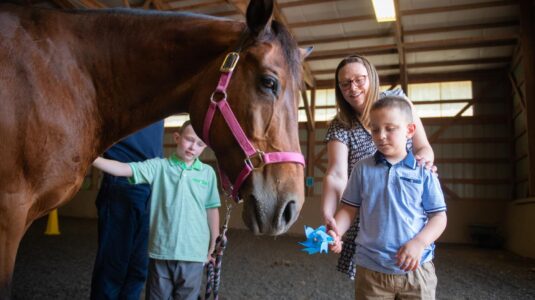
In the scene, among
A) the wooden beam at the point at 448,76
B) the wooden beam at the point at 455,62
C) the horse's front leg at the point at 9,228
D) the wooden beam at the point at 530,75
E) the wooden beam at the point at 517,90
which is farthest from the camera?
the wooden beam at the point at 448,76

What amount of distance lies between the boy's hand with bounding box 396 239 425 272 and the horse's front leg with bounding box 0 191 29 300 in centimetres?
125

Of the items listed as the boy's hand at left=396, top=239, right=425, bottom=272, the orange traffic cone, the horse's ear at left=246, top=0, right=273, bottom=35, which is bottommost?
the orange traffic cone

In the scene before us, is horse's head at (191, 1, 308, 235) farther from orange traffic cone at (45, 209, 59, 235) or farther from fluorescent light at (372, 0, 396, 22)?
orange traffic cone at (45, 209, 59, 235)

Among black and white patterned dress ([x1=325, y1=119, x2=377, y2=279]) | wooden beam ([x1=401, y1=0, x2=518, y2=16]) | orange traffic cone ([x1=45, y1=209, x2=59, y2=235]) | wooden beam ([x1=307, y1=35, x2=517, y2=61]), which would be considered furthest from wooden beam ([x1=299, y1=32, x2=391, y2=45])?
black and white patterned dress ([x1=325, y1=119, x2=377, y2=279])

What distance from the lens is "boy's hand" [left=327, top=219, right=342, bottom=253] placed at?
4.67 feet

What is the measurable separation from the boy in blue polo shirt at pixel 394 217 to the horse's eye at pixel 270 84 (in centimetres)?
43

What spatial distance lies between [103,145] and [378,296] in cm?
121

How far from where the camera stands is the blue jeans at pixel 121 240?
7.02 ft

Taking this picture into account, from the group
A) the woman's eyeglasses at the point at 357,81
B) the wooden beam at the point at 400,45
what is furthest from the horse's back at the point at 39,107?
the wooden beam at the point at 400,45

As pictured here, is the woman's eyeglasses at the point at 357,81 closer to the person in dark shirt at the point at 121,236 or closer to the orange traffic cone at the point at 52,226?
the person in dark shirt at the point at 121,236

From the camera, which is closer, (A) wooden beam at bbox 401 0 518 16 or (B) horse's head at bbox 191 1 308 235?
(B) horse's head at bbox 191 1 308 235

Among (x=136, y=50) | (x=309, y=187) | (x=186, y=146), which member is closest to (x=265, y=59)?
(x=136, y=50)

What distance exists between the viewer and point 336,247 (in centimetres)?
142

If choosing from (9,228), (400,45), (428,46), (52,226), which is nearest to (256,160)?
(9,228)
